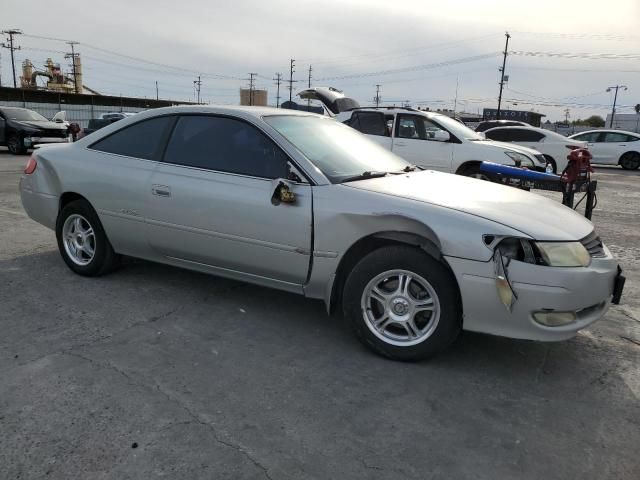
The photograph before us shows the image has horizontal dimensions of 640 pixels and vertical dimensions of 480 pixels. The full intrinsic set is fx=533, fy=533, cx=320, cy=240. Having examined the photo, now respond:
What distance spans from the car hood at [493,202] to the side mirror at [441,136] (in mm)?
5674

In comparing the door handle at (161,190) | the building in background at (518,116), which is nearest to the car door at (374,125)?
the door handle at (161,190)

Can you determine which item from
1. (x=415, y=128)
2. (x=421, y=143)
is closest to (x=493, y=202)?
(x=421, y=143)

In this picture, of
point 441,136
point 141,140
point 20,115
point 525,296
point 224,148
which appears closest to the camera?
point 525,296

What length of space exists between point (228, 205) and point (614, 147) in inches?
789

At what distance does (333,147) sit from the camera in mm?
3998

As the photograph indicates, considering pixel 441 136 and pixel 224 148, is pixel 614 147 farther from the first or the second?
pixel 224 148

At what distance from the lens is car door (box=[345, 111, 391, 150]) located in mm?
10109

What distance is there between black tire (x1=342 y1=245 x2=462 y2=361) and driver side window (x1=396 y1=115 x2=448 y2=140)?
694 cm

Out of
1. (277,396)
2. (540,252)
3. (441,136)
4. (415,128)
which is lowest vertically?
(277,396)

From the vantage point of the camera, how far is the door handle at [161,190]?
3990mm

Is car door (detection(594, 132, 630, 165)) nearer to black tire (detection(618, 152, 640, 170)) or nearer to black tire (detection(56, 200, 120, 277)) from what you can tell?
black tire (detection(618, 152, 640, 170))

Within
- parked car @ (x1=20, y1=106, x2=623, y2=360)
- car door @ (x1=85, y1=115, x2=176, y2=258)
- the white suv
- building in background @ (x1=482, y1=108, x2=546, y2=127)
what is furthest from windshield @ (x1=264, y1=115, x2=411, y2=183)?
building in background @ (x1=482, y1=108, x2=546, y2=127)

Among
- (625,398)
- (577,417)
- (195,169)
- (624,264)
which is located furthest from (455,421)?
(624,264)

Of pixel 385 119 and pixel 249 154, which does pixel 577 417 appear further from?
pixel 385 119
